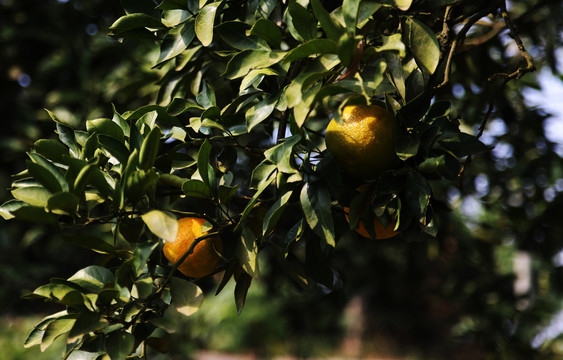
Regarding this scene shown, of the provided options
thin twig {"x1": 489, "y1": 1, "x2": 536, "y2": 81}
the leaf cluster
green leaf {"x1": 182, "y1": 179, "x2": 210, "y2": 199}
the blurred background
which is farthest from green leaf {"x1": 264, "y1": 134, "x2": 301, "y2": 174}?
the blurred background

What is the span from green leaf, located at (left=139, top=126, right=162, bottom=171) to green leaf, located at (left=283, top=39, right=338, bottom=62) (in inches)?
7.3

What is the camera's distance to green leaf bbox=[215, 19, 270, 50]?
773mm

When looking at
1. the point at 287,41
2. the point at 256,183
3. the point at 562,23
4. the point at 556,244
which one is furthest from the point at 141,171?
the point at 556,244

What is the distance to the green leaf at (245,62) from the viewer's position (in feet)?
2.37

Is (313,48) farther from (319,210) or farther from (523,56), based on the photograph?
(523,56)

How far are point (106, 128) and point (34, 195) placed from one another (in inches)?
5.5

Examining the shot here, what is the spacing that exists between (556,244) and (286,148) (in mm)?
1685

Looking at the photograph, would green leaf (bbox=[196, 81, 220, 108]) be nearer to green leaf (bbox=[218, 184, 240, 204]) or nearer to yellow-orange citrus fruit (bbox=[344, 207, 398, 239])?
green leaf (bbox=[218, 184, 240, 204])

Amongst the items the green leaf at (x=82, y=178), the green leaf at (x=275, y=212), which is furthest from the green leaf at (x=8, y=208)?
the green leaf at (x=275, y=212)

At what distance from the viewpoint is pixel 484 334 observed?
214 centimetres

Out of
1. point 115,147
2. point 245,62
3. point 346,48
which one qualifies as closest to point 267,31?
point 245,62

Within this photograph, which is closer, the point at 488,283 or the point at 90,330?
the point at 90,330

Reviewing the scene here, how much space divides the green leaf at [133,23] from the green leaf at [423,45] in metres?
0.40

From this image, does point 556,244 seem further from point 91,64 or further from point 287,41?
point 91,64
